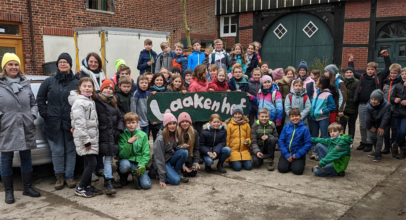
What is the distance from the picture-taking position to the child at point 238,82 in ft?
20.9

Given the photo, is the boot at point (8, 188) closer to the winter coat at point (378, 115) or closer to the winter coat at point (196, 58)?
the winter coat at point (196, 58)

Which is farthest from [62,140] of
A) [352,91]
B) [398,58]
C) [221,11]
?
[221,11]

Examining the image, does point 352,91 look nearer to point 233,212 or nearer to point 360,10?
point 233,212

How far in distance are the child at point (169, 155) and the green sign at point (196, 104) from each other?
776 mm

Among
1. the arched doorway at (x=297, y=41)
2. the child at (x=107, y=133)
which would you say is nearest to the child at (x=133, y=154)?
the child at (x=107, y=133)

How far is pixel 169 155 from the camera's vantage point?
194 inches

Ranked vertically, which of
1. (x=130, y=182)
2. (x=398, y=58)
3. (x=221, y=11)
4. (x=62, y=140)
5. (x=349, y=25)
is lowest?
(x=130, y=182)

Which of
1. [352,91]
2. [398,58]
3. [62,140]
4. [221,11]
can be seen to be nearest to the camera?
[62,140]


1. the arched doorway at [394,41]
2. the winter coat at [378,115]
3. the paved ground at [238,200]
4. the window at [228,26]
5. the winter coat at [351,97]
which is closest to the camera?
the paved ground at [238,200]

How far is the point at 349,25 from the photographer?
14.3 meters

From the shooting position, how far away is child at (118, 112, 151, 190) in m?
4.61

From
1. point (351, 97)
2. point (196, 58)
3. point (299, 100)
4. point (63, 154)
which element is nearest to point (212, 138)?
point (299, 100)

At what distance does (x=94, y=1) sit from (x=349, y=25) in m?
10.7

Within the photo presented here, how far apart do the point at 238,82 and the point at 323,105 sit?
1.63 meters
